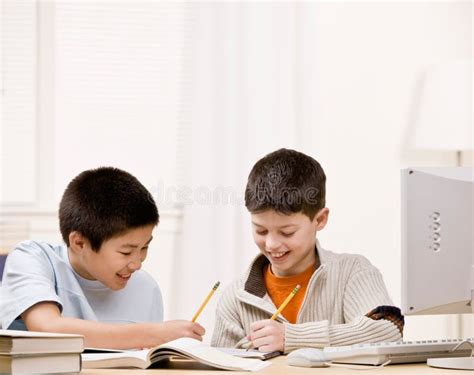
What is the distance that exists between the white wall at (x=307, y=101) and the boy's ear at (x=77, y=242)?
5.49 feet

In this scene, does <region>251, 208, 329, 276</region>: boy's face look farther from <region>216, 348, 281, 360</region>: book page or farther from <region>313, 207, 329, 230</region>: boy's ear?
<region>216, 348, 281, 360</region>: book page

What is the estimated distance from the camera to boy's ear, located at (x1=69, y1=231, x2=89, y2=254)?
192cm

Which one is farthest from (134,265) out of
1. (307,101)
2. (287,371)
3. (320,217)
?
(307,101)

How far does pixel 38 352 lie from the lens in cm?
122

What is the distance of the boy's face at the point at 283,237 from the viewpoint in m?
1.91

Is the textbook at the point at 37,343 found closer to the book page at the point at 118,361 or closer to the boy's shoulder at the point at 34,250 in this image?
the book page at the point at 118,361

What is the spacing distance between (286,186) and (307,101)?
5.43 ft

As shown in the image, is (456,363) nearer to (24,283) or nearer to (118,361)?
(118,361)

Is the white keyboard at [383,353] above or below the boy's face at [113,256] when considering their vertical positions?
below

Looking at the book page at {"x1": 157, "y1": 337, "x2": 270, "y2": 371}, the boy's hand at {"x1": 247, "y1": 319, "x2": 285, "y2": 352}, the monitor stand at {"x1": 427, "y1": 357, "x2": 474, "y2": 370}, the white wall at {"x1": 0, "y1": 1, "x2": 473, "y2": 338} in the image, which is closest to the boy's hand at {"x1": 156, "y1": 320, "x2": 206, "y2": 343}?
the boy's hand at {"x1": 247, "y1": 319, "x2": 285, "y2": 352}

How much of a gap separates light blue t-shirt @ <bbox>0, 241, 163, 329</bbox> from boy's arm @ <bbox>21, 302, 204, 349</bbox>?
0.08ft

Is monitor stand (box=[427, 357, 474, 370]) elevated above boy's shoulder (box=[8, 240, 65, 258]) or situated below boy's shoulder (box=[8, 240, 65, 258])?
below

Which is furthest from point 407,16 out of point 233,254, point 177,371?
point 177,371

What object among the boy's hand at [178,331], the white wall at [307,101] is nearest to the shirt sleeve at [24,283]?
the boy's hand at [178,331]
